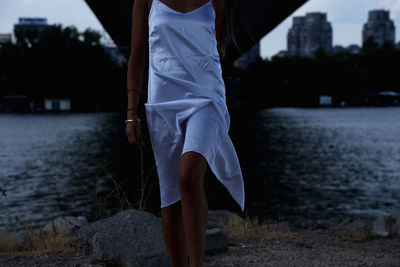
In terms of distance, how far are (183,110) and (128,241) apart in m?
1.58

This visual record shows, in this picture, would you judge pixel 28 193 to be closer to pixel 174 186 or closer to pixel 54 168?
pixel 54 168

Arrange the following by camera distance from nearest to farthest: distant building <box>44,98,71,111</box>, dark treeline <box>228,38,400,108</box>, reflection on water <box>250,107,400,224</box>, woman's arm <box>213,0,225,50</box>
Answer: woman's arm <box>213,0,225,50</box> < reflection on water <box>250,107,400,224</box> < distant building <box>44,98,71,111</box> < dark treeline <box>228,38,400,108</box>

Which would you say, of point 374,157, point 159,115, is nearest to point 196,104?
point 159,115

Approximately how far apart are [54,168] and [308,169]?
Result: 9.04 m

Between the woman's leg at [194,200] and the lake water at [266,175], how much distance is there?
299cm

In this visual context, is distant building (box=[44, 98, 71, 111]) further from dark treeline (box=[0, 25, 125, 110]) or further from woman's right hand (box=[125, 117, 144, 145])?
woman's right hand (box=[125, 117, 144, 145])

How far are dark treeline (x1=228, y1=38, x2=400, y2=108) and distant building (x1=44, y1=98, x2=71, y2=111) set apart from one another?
92.7 ft

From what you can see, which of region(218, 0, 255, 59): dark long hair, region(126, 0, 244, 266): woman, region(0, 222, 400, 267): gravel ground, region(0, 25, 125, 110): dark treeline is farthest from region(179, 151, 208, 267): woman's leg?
region(0, 25, 125, 110): dark treeline

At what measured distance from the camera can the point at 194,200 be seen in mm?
2625

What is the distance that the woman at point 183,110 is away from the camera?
2.64 m

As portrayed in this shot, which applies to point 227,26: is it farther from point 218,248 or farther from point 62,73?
point 62,73

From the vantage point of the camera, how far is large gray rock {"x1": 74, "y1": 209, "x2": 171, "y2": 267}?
3867mm

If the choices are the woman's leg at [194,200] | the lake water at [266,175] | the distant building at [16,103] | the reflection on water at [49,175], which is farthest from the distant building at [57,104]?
the woman's leg at [194,200]

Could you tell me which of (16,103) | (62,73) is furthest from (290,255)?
(16,103)
